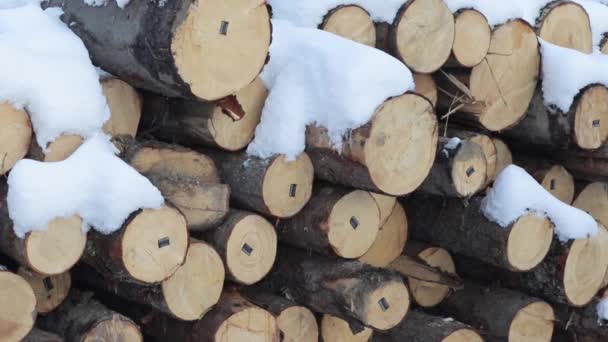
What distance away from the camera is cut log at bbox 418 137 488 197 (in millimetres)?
3434

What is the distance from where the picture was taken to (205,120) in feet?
10.6

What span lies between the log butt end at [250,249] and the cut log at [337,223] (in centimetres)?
16

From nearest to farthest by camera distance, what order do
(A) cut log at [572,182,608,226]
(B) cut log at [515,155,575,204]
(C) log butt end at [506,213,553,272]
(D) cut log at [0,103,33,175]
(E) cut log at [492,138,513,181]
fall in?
(D) cut log at [0,103,33,175] → (C) log butt end at [506,213,553,272] → (E) cut log at [492,138,513,181] → (B) cut log at [515,155,575,204] → (A) cut log at [572,182,608,226]

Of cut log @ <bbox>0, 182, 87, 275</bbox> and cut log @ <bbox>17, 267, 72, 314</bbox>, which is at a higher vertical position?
cut log @ <bbox>0, 182, 87, 275</bbox>

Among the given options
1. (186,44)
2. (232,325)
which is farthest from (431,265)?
(186,44)

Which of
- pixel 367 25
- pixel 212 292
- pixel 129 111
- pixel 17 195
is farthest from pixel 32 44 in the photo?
pixel 367 25

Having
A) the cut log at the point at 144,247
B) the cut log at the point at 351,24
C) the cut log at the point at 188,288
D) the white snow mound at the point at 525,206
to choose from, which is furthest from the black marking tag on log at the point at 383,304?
the cut log at the point at 351,24

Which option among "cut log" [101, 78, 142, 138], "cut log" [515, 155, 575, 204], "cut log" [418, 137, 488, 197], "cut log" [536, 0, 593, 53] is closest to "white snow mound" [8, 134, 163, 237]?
"cut log" [101, 78, 142, 138]

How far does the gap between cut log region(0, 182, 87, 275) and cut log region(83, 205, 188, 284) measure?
93mm

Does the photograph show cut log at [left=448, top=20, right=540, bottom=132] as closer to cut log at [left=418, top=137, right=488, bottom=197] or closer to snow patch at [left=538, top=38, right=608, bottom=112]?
snow patch at [left=538, top=38, right=608, bottom=112]

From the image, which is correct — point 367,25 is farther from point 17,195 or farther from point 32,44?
point 17,195

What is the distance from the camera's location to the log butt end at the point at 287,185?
323 centimetres

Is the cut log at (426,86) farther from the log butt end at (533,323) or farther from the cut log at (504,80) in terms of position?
the log butt end at (533,323)

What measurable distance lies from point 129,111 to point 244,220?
59 cm
